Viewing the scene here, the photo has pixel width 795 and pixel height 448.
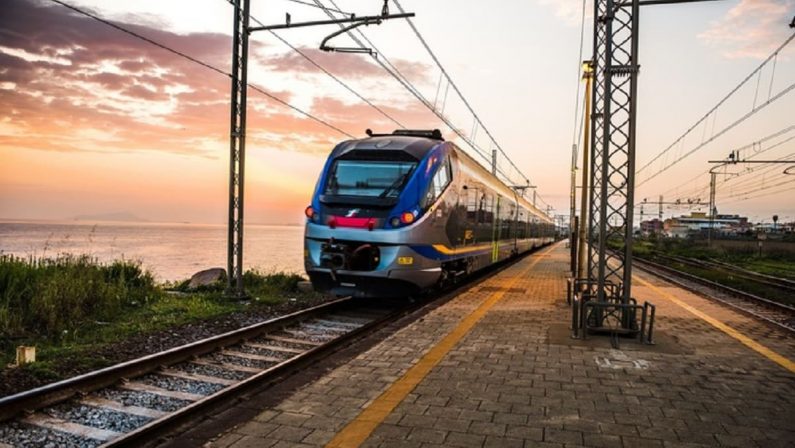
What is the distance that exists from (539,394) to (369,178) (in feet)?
20.3

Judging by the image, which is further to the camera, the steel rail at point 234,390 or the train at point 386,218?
the train at point 386,218

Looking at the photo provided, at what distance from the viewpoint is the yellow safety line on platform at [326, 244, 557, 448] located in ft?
13.7

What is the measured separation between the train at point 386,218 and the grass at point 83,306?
6.85 ft

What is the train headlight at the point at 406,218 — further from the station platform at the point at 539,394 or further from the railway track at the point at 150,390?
the railway track at the point at 150,390

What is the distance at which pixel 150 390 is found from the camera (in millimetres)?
5770

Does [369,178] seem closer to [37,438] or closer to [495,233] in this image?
[37,438]

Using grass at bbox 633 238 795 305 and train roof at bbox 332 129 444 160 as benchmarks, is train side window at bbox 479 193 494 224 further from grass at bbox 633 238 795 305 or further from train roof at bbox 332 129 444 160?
grass at bbox 633 238 795 305

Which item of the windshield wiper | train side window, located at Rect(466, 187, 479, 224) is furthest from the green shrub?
train side window, located at Rect(466, 187, 479, 224)

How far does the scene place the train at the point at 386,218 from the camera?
9859mm

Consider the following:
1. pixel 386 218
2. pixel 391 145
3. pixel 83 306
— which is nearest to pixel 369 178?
pixel 391 145

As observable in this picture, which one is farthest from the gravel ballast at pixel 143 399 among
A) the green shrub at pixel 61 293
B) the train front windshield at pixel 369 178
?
the train front windshield at pixel 369 178

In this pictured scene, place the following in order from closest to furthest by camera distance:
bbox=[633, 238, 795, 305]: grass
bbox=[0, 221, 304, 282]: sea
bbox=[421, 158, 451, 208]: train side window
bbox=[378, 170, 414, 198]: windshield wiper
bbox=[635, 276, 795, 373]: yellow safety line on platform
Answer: bbox=[635, 276, 795, 373]: yellow safety line on platform < bbox=[378, 170, 414, 198]: windshield wiper < bbox=[421, 158, 451, 208]: train side window < bbox=[633, 238, 795, 305]: grass < bbox=[0, 221, 304, 282]: sea

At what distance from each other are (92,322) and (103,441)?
4.57m

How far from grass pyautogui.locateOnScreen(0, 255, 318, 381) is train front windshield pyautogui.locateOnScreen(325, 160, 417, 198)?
278cm
